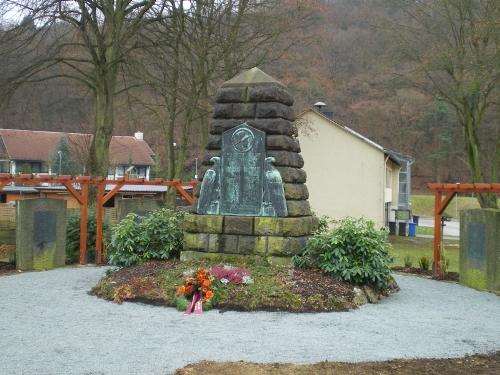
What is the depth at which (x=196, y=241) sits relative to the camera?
11.1 m

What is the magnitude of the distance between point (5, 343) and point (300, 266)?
512 cm

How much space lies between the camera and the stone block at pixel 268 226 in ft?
34.9

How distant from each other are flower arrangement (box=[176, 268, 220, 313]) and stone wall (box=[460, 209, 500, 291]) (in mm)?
5428

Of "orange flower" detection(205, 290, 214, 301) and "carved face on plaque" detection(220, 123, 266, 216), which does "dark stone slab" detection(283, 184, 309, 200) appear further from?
"orange flower" detection(205, 290, 214, 301)

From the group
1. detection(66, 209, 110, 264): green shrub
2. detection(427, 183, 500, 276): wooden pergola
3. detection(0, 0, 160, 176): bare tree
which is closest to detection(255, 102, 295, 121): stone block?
detection(427, 183, 500, 276): wooden pergola

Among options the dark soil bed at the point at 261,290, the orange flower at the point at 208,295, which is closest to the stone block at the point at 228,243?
the dark soil bed at the point at 261,290

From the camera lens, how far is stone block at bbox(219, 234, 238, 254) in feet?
35.6

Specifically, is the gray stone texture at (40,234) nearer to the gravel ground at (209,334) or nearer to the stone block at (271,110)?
the gravel ground at (209,334)

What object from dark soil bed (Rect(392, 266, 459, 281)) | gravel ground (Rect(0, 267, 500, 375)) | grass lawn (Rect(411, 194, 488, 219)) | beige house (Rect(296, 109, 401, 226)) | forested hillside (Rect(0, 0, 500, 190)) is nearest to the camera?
gravel ground (Rect(0, 267, 500, 375))

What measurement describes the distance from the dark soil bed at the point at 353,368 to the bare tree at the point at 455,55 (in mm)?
17393

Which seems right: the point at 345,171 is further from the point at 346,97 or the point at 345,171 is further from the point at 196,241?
the point at 346,97

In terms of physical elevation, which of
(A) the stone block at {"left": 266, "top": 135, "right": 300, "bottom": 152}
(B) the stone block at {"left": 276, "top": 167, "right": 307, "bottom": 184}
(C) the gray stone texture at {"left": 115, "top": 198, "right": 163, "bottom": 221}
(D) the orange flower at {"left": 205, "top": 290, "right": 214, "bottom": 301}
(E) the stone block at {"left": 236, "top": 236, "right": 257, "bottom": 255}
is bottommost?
(D) the orange flower at {"left": 205, "top": 290, "right": 214, "bottom": 301}

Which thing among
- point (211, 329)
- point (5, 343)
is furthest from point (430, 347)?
point (5, 343)

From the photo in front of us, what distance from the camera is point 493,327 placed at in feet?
26.6
